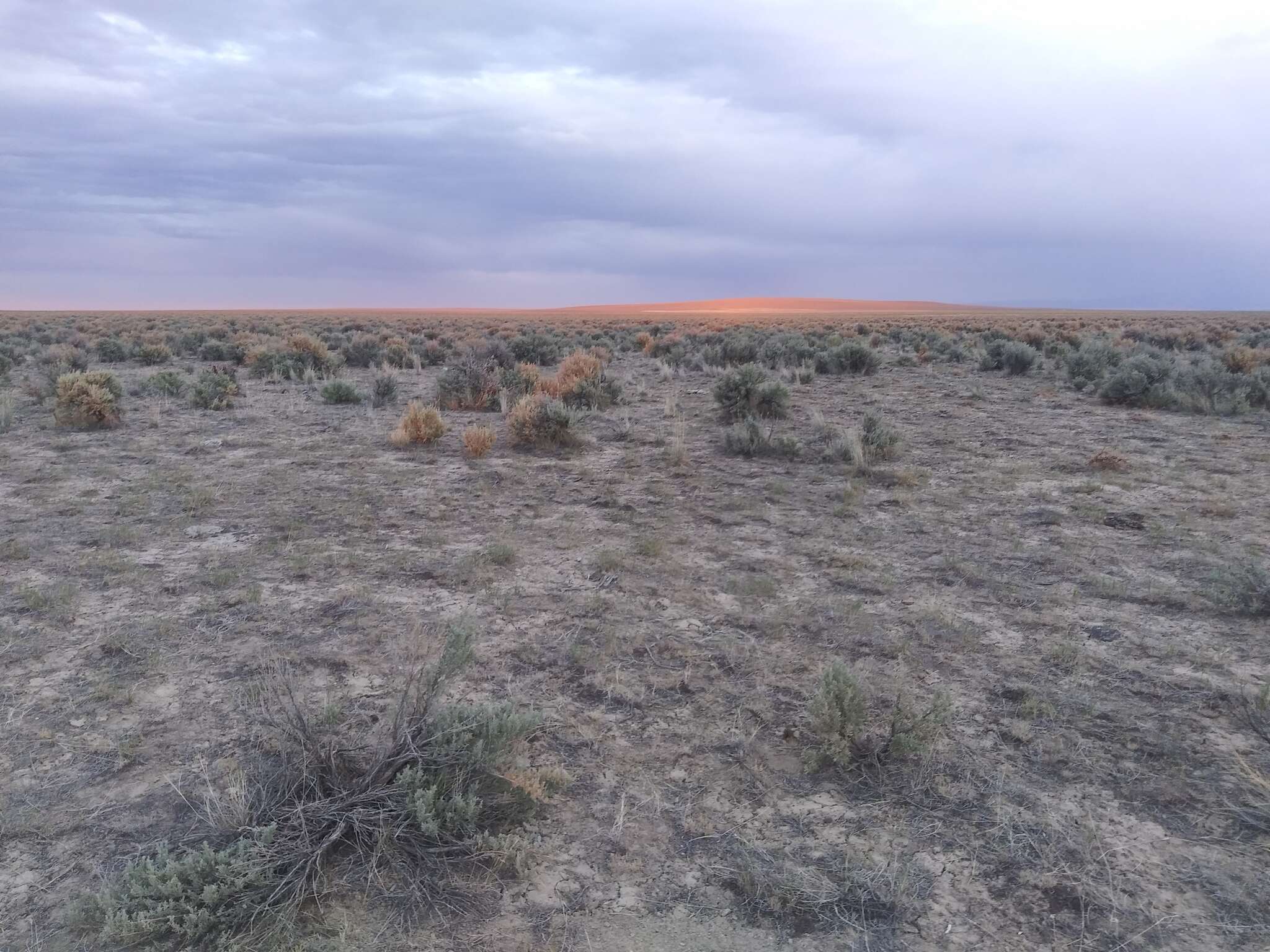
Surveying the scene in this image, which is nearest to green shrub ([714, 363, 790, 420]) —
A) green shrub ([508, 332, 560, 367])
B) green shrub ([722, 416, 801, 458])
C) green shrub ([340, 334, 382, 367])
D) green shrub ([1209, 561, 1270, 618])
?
green shrub ([722, 416, 801, 458])

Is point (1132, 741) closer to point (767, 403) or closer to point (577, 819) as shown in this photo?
point (577, 819)

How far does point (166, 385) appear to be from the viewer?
14.1 metres

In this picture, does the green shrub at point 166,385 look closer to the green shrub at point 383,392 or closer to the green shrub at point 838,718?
the green shrub at point 383,392

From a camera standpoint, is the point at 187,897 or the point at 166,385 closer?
the point at 187,897

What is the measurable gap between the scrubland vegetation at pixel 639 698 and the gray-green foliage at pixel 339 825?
0.02 meters

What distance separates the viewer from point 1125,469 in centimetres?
856

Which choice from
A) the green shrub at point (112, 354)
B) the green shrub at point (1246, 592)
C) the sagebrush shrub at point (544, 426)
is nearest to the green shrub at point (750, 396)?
the sagebrush shrub at point (544, 426)

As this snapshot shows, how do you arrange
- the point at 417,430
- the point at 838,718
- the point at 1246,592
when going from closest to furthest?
the point at 838,718, the point at 1246,592, the point at 417,430

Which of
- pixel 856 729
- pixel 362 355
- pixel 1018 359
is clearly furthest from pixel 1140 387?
pixel 362 355

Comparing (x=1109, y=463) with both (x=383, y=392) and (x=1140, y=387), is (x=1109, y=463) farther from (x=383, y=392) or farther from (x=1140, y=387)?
(x=383, y=392)

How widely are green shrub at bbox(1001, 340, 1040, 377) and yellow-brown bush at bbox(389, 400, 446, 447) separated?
1263 cm

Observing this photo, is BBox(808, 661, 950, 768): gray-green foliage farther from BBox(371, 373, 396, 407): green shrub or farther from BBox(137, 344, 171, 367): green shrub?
BBox(137, 344, 171, 367): green shrub

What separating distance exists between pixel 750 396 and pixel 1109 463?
4701mm

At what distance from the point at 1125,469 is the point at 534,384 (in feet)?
29.0
